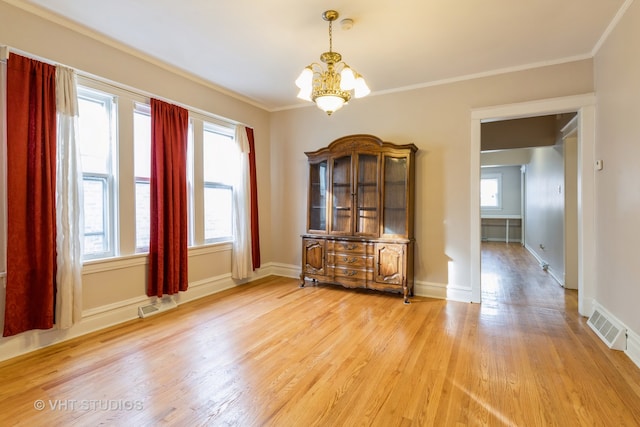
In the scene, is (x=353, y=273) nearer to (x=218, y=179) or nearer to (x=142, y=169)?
(x=218, y=179)

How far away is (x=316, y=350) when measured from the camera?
2.62 m

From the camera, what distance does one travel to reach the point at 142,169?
11.4 ft

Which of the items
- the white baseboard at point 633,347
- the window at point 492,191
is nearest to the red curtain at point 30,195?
the white baseboard at point 633,347

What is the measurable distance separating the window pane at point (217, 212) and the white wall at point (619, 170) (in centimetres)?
431

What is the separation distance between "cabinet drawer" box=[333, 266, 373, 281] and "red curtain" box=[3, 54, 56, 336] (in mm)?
2994

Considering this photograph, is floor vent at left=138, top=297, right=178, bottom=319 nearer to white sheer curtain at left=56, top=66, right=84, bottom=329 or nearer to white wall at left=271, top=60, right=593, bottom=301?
white sheer curtain at left=56, top=66, right=84, bottom=329

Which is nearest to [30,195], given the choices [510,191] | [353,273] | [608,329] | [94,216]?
[94,216]

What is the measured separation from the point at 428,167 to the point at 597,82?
1838 millimetres

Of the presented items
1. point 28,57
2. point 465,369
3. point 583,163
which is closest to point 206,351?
point 465,369

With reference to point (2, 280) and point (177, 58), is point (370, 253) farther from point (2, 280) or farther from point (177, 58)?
point (2, 280)

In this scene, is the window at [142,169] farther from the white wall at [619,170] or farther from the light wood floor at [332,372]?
the white wall at [619,170]

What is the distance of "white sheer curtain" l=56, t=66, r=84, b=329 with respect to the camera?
106 inches

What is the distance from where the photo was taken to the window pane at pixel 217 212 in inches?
171

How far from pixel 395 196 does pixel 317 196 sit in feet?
3.75
